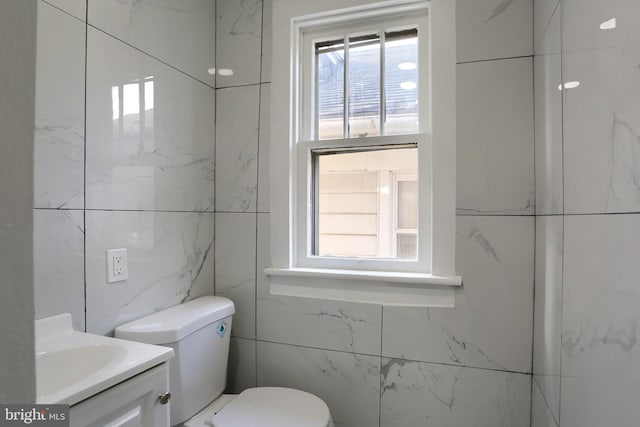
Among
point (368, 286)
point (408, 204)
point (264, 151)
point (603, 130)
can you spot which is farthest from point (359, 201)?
point (603, 130)

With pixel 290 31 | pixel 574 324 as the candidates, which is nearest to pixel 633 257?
pixel 574 324

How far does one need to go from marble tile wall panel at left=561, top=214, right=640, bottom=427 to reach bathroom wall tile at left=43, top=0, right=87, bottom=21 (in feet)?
4.82

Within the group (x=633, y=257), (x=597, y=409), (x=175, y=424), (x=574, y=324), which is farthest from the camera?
(x=175, y=424)

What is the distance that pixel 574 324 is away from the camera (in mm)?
825

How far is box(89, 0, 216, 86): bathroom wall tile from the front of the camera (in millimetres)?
1200

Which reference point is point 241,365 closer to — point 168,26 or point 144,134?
point 144,134

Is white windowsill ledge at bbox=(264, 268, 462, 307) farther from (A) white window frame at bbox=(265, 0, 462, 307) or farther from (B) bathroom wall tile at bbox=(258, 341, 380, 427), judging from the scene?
(B) bathroom wall tile at bbox=(258, 341, 380, 427)

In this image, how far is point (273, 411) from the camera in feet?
4.00

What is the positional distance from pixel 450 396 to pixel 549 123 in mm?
1010

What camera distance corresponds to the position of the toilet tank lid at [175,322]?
1.16m

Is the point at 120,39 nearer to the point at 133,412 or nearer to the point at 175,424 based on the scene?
the point at 133,412

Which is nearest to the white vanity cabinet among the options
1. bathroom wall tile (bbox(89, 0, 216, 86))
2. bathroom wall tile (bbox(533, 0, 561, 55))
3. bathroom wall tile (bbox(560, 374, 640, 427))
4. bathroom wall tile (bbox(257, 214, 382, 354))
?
bathroom wall tile (bbox(257, 214, 382, 354))

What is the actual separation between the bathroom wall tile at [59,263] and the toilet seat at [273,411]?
556mm

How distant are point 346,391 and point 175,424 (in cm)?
65
